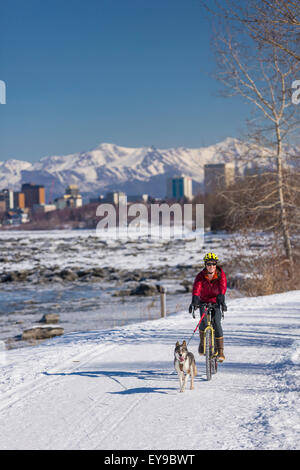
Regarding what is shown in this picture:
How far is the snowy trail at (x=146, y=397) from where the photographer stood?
5363mm

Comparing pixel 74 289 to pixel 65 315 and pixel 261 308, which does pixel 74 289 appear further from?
pixel 261 308

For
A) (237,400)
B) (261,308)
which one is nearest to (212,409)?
(237,400)

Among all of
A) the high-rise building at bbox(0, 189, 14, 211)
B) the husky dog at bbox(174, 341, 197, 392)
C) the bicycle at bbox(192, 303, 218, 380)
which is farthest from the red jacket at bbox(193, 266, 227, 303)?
the high-rise building at bbox(0, 189, 14, 211)

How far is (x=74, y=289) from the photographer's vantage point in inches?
1046

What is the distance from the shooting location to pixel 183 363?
652 cm

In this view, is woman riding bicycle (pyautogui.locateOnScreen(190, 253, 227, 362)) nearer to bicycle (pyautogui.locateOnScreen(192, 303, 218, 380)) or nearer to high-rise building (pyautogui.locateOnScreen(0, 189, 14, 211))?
bicycle (pyautogui.locateOnScreen(192, 303, 218, 380))

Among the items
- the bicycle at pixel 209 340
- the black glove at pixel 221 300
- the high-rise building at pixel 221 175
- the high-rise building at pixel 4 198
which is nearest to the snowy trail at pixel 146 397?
the bicycle at pixel 209 340

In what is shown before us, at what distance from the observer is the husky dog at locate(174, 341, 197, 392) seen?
249 inches

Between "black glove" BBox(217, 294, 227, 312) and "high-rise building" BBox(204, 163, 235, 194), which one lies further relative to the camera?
"high-rise building" BBox(204, 163, 235, 194)

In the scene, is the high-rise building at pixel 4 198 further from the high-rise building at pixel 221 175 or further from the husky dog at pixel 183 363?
the husky dog at pixel 183 363

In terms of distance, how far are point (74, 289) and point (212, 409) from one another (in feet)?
68.4

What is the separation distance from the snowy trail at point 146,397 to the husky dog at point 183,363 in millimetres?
199

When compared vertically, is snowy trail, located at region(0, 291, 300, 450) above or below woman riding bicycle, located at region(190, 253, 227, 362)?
below

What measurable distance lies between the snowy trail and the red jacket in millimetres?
1168
